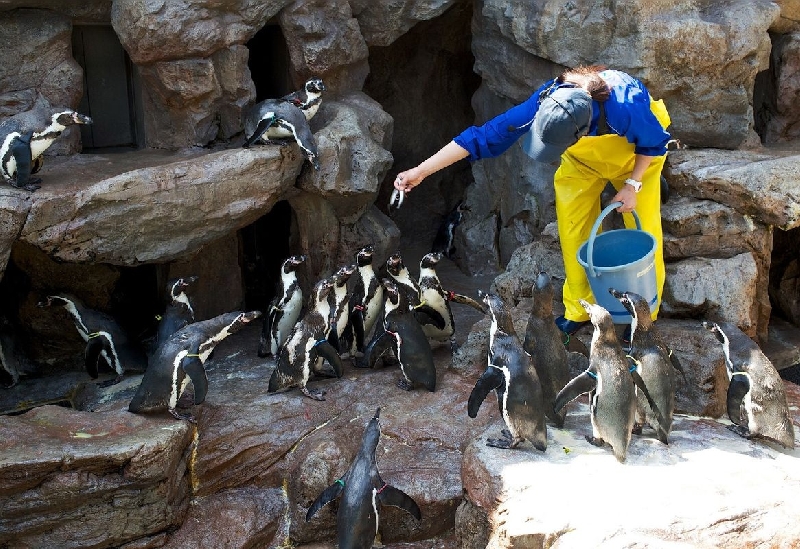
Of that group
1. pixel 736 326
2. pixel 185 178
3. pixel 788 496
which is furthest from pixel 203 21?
pixel 788 496

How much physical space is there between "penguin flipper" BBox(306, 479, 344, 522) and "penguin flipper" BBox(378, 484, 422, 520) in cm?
27

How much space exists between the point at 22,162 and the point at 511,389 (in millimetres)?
3782

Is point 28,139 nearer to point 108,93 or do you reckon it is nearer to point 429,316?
point 108,93

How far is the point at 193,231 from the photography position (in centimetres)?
722

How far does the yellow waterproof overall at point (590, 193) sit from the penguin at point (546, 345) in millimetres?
534

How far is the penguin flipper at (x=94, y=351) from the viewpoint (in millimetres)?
7410

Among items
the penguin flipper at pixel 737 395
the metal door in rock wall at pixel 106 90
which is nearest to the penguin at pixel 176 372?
the metal door in rock wall at pixel 106 90

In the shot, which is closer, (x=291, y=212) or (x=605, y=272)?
(x=605, y=272)

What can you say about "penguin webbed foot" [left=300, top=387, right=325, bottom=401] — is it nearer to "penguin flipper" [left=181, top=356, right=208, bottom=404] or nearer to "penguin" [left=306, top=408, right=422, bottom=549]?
"penguin flipper" [left=181, top=356, right=208, bottom=404]

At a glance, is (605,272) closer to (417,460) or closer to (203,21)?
(417,460)

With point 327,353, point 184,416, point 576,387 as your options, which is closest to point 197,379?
point 184,416

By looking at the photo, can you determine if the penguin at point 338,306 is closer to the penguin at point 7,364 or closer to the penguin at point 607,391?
Result: the penguin at point 607,391

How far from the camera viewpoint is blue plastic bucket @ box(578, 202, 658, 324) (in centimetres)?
583

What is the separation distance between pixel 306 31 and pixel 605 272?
11.6ft
